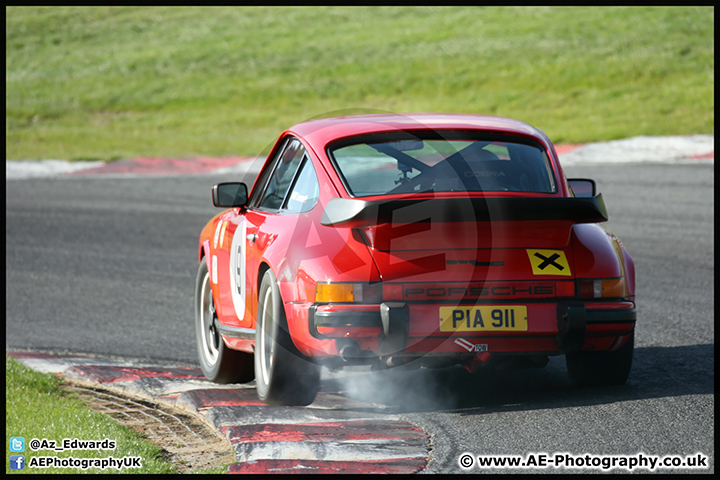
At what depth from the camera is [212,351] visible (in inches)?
246

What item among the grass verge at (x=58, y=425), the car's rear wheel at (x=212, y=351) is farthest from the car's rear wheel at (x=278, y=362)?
the car's rear wheel at (x=212, y=351)

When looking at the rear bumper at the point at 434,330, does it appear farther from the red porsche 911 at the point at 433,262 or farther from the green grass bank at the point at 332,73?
the green grass bank at the point at 332,73

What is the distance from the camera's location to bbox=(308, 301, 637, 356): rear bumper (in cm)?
430

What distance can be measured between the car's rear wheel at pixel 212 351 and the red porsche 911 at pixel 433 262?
2.74 ft

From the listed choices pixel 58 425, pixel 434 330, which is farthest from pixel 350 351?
pixel 58 425

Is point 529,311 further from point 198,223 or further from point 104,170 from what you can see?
point 104,170

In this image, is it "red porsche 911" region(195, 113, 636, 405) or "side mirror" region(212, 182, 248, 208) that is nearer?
"red porsche 911" region(195, 113, 636, 405)

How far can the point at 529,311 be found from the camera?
4.43 m

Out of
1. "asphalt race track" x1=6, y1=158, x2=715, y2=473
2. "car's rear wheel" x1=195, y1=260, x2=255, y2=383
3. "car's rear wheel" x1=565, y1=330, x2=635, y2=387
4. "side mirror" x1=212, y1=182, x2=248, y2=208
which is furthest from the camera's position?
"car's rear wheel" x1=195, y1=260, x2=255, y2=383

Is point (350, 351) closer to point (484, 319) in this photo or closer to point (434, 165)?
point (484, 319)

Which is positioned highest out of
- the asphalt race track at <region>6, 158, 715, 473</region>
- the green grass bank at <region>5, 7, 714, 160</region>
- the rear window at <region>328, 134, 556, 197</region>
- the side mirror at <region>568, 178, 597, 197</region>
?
the green grass bank at <region>5, 7, 714, 160</region>

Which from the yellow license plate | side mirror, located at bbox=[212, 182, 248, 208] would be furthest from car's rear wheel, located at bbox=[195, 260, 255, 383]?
the yellow license plate

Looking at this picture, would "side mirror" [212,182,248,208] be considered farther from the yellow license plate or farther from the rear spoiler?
the yellow license plate

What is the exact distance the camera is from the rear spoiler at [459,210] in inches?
171
